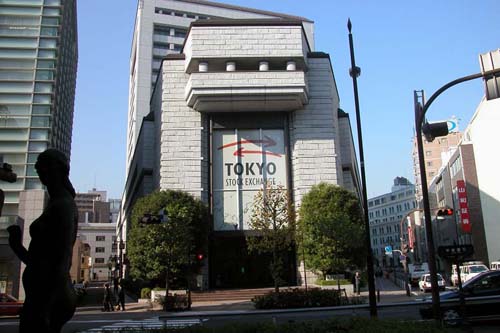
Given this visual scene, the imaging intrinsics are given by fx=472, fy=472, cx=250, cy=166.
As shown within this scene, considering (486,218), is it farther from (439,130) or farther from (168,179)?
(439,130)

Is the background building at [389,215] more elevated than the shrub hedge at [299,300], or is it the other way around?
the background building at [389,215]

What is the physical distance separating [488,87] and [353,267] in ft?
74.5

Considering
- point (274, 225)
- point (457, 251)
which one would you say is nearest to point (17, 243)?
point (457, 251)

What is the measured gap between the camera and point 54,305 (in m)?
4.99

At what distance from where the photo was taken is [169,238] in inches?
Result: 1132

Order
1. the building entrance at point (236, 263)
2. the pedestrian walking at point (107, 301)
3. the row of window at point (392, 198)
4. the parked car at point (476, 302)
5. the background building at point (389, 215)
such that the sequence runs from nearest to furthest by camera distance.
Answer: the parked car at point (476, 302)
the pedestrian walking at point (107, 301)
the building entrance at point (236, 263)
the background building at point (389, 215)
the row of window at point (392, 198)

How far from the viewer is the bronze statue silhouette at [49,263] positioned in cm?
489

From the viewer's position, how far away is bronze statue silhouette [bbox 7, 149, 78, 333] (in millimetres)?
4887

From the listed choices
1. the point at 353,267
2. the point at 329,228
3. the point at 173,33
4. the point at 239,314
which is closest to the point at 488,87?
the point at 239,314

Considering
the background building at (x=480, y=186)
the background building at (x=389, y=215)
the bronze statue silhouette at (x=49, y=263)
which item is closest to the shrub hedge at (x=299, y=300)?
the bronze statue silhouette at (x=49, y=263)

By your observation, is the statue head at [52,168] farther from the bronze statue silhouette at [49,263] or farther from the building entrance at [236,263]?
the building entrance at [236,263]

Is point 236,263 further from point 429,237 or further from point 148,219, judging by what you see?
point 429,237

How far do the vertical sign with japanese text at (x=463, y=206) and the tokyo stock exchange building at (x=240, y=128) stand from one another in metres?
25.2

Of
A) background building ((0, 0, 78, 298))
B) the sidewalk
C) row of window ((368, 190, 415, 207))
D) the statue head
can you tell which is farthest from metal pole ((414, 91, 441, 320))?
row of window ((368, 190, 415, 207))
